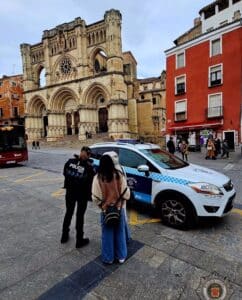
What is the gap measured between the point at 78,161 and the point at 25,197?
4.18 metres

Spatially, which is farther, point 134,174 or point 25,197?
point 25,197

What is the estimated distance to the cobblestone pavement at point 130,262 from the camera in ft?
8.44

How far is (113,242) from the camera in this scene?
307 centimetres

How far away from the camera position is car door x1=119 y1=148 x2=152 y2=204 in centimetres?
468

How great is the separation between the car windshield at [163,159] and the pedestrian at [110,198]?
1964 millimetres

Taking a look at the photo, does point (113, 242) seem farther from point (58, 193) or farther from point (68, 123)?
point (68, 123)

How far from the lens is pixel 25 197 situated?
21.8 feet

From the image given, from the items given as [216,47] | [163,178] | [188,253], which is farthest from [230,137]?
[188,253]

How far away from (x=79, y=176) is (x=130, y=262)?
1.54 metres

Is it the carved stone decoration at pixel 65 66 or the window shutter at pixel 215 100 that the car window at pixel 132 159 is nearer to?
the window shutter at pixel 215 100

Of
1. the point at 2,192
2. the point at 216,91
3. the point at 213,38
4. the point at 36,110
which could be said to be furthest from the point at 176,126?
the point at 36,110

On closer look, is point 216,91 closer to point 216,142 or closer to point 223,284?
point 216,142

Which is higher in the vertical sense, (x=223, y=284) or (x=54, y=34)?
(x=54, y=34)

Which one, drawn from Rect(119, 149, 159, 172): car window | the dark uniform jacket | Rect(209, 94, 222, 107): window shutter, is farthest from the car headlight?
Rect(209, 94, 222, 107): window shutter
